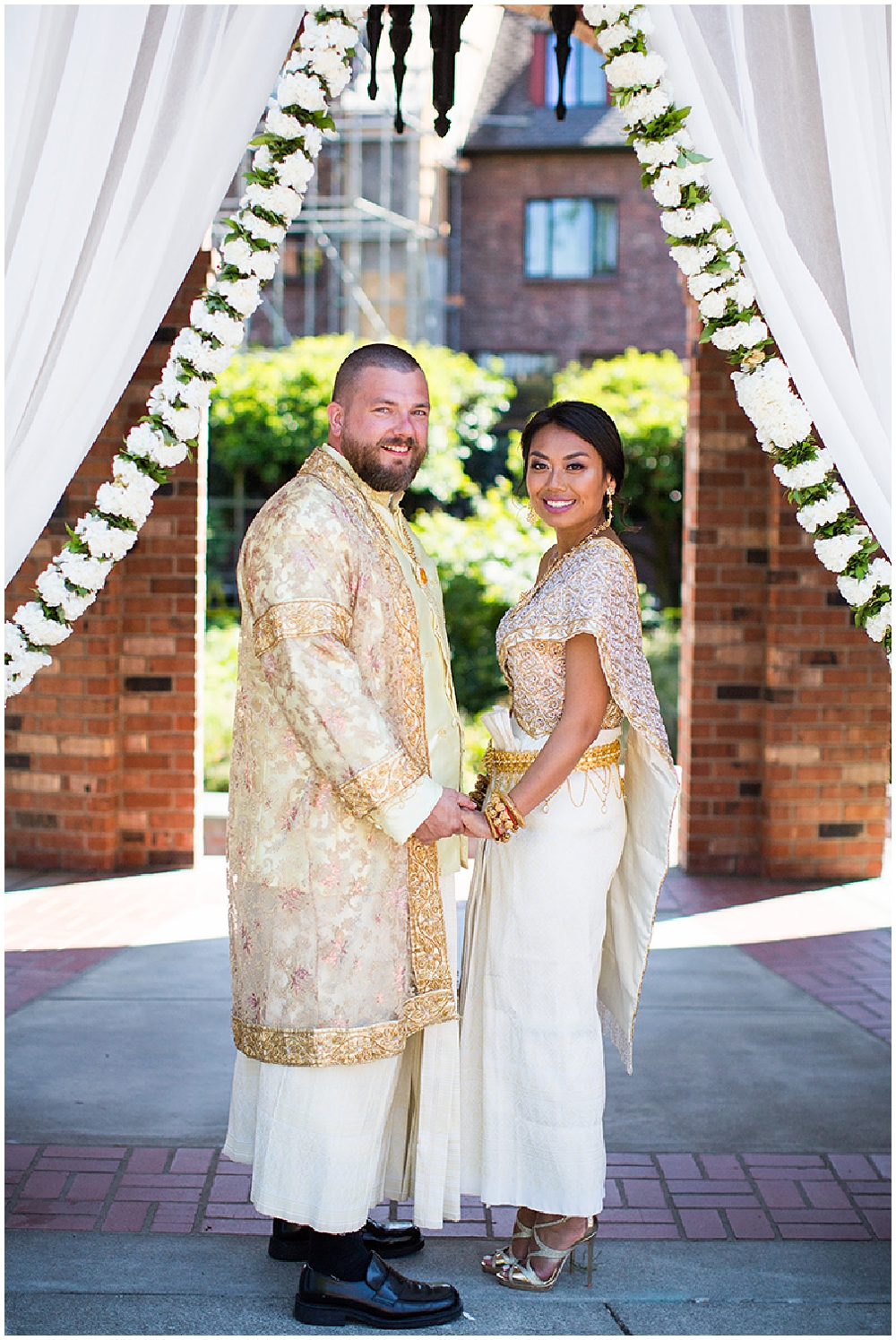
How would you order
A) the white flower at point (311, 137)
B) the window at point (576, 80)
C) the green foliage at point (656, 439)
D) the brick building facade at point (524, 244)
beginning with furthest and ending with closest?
the window at point (576, 80)
the brick building facade at point (524, 244)
the green foliage at point (656, 439)
the white flower at point (311, 137)

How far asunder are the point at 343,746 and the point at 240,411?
15.1 meters

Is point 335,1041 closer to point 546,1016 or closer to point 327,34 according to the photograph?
point 546,1016

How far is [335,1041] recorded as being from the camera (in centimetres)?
291

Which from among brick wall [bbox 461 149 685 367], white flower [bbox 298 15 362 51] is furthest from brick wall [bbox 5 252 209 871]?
brick wall [bbox 461 149 685 367]

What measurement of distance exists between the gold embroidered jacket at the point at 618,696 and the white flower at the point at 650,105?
0.92 metres

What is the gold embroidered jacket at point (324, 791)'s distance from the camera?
9.40ft

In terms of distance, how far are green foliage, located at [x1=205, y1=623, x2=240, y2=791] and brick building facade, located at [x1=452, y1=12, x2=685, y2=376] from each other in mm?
12434

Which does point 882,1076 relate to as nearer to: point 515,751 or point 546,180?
point 515,751

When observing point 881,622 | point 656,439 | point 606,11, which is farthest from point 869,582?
point 656,439

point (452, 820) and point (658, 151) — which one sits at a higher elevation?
point (658, 151)

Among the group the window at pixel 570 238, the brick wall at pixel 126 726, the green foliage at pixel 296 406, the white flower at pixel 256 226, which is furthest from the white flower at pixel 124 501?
the window at pixel 570 238

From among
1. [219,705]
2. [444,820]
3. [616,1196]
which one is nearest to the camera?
[444,820]

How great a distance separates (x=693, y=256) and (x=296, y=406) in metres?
14.7

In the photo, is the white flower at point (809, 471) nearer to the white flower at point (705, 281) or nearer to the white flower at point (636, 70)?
the white flower at point (705, 281)
